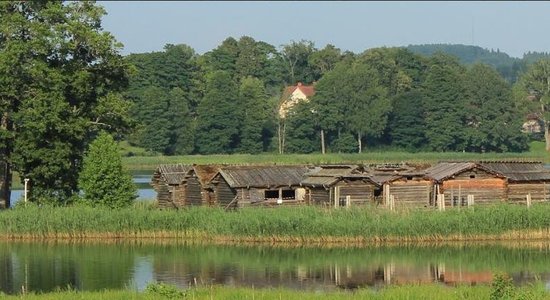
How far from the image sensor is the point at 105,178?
52531mm

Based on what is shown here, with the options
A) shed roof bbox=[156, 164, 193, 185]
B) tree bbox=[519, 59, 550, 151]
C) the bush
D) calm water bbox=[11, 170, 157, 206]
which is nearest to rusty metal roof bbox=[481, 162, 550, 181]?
shed roof bbox=[156, 164, 193, 185]

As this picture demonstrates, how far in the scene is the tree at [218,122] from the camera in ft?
365

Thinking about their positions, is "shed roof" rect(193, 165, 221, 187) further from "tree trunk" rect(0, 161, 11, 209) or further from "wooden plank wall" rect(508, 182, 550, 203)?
"wooden plank wall" rect(508, 182, 550, 203)

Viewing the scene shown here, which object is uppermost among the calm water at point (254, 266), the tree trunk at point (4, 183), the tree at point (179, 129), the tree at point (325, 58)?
the tree at point (325, 58)

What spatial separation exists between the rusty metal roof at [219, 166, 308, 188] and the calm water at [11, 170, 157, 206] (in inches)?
285

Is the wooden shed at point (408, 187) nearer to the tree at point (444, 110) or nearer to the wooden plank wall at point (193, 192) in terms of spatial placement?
the wooden plank wall at point (193, 192)

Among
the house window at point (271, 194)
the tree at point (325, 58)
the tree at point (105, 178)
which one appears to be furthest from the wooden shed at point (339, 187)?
the tree at point (325, 58)

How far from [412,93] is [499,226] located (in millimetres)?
70407

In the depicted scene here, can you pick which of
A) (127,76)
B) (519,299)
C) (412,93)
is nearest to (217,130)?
(412,93)

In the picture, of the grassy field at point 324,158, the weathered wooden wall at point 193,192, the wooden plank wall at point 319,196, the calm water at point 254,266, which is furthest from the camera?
the grassy field at point 324,158

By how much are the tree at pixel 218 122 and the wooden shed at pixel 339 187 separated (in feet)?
178

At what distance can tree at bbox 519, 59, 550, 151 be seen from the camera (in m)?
117

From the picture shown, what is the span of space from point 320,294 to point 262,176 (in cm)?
2602

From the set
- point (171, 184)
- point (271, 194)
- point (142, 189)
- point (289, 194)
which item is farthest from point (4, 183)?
point (142, 189)
